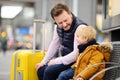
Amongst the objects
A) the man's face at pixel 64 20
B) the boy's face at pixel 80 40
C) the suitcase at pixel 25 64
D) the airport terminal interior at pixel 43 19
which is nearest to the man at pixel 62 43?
the man's face at pixel 64 20

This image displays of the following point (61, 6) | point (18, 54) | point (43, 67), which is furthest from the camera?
point (18, 54)

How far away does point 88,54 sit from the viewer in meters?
3.18

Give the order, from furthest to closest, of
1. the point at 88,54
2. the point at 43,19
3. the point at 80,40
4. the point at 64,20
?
1. the point at 43,19
2. the point at 64,20
3. the point at 80,40
4. the point at 88,54

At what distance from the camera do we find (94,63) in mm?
3127

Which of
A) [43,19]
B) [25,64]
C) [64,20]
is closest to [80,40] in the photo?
[64,20]

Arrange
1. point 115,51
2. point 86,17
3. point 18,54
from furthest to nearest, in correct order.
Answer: point 86,17, point 18,54, point 115,51

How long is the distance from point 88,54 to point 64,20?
692 millimetres

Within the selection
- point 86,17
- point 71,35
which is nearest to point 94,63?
point 71,35

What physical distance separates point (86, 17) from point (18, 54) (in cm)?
788

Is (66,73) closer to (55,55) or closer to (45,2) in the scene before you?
(55,55)

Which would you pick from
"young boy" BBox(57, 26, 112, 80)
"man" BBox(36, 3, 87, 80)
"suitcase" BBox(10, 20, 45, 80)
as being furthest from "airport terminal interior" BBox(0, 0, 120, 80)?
"young boy" BBox(57, 26, 112, 80)

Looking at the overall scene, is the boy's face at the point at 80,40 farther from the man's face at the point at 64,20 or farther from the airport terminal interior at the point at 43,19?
the airport terminal interior at the point at 43,19

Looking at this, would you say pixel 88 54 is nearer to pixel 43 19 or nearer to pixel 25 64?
pixel 25 64

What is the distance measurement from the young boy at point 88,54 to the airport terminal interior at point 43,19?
590 millimetres
